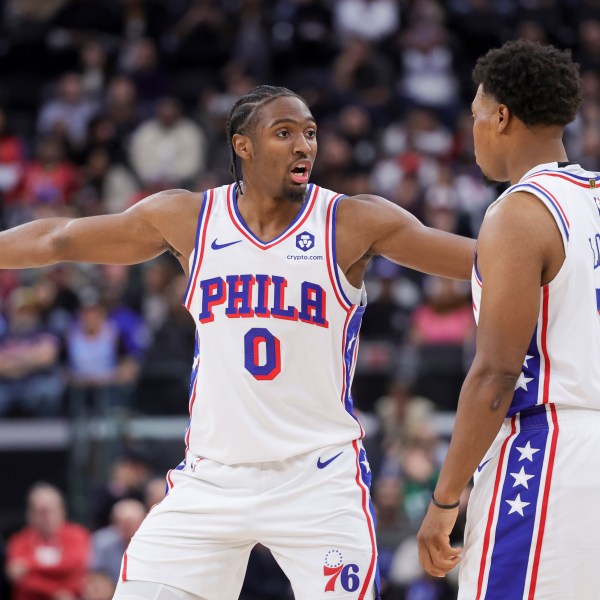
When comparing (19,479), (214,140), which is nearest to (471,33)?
(214,140)

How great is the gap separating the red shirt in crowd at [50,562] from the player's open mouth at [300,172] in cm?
598

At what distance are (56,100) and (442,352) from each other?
7751 millimetres

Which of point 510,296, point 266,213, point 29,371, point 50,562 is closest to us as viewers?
point 510,296

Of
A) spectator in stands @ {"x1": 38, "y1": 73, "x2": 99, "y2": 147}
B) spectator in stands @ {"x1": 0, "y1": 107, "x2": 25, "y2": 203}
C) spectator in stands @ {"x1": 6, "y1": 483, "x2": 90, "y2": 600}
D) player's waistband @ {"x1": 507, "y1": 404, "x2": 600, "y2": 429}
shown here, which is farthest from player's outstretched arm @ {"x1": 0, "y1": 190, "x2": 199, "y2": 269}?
spectator in stands @ {"x1": 38, "y1": 73, "x2": 99, "y2": 147}

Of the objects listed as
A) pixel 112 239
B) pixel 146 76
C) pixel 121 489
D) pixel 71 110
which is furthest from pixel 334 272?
pixel 146 76

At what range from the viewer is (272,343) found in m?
4.84

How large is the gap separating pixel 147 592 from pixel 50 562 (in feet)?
19.1

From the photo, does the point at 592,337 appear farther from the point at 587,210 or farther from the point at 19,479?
the point at 19,479

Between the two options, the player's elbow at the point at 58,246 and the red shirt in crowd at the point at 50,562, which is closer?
the player's elbow at the point at 58,246

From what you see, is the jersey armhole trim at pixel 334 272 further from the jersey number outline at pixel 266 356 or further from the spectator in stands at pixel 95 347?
the spectator in stands at pixel 95 347

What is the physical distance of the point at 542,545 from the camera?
3871mm

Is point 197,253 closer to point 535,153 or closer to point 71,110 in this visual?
point 535,153

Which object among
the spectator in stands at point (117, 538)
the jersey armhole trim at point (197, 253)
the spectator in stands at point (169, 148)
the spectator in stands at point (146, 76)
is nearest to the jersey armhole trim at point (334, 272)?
the jersey armhole trim at point (197, 253)

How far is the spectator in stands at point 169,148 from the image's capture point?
15445 millimetres
